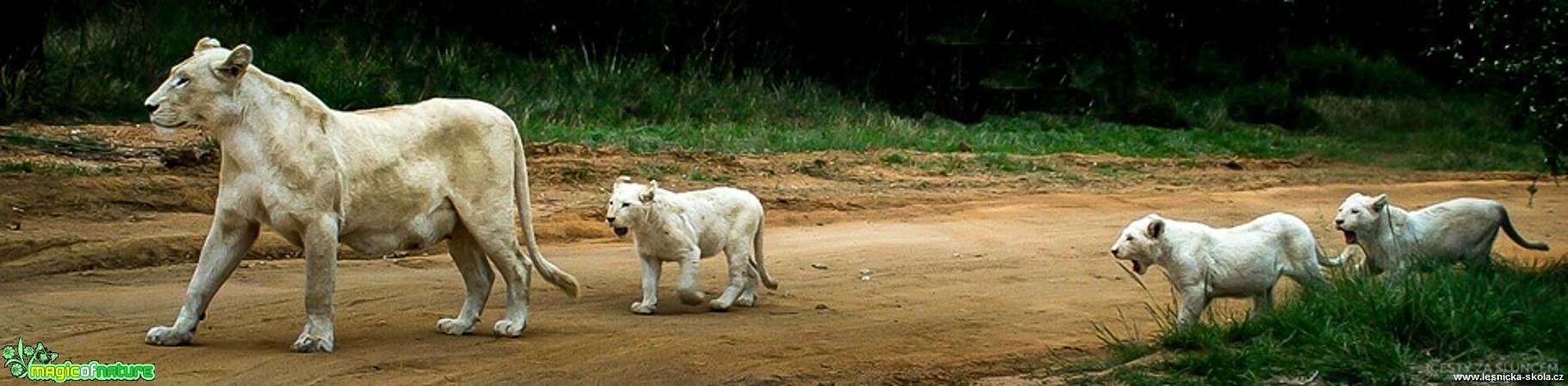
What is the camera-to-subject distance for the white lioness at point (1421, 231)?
10.5 metres

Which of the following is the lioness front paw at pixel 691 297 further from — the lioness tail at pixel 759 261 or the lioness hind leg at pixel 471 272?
the lioness hind leg at pixel 471 272

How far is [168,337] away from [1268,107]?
18.0 m

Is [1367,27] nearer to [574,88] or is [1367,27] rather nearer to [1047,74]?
[1047,74]

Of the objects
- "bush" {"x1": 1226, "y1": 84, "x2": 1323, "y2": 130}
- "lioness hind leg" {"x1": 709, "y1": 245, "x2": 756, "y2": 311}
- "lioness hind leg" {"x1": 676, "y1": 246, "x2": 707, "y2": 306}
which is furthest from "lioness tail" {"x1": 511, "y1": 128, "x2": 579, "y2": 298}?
"bush" {"x1": 1226, "y1": 84, "x2": 1323, "y2": 130}

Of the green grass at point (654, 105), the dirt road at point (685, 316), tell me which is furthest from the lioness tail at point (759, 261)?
the green grass at point (654, 105)

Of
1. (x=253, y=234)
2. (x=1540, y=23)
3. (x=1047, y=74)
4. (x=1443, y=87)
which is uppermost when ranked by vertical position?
(x=1540, y=23)

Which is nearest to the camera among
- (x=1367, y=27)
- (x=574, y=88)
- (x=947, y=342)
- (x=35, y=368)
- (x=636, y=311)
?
(x=35, y=368)

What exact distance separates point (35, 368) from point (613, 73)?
14648 millimetres

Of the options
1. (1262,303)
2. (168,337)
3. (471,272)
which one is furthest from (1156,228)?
(168,337)

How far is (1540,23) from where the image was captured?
1047 centimetres

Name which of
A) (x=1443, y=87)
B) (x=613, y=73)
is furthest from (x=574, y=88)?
(x=1443, y=87)

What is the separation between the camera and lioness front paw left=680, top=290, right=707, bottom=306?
10.2 m

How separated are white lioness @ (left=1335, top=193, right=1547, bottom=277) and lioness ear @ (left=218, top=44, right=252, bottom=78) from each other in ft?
18.8

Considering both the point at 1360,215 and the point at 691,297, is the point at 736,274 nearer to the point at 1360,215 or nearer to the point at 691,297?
the point at 691,297
